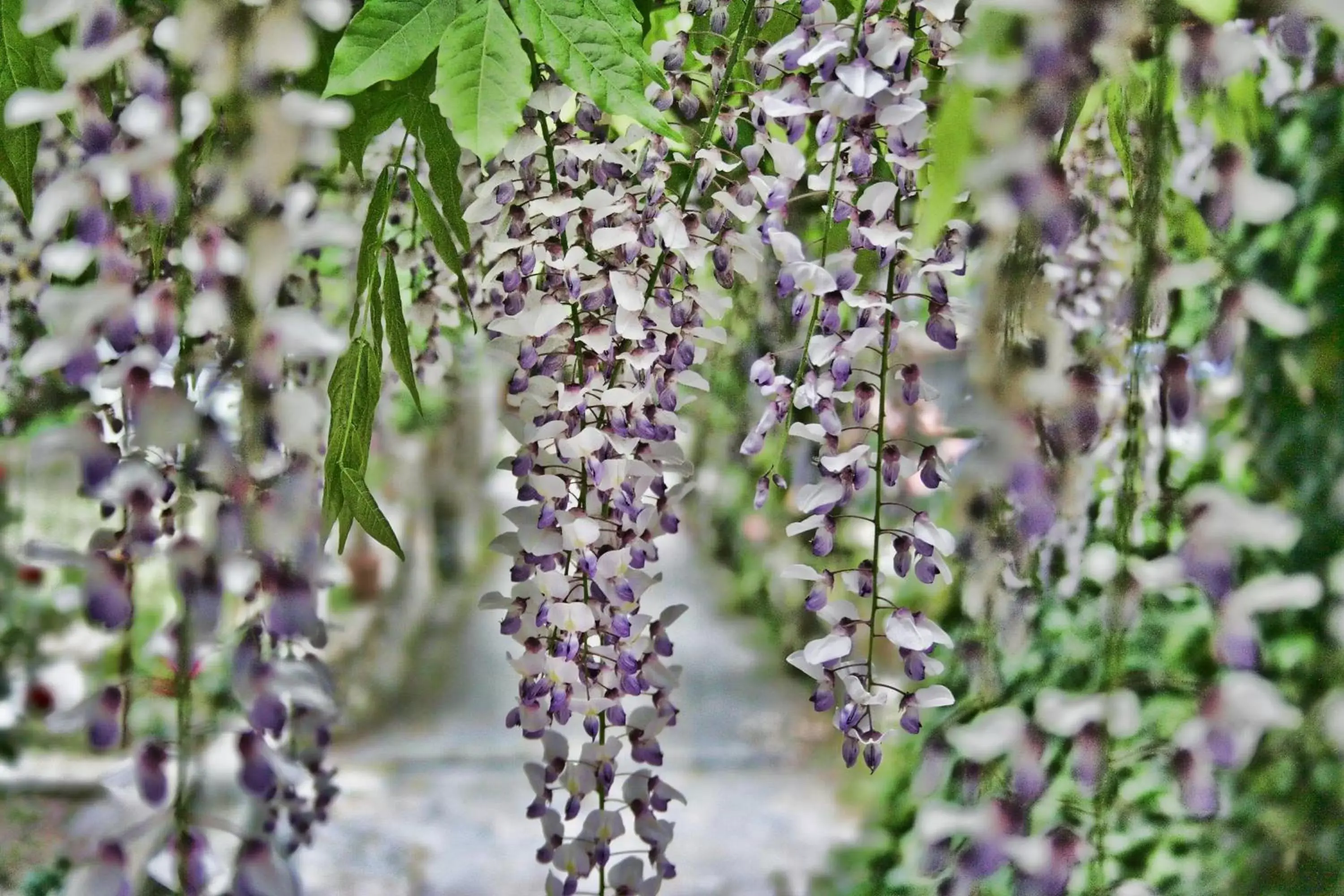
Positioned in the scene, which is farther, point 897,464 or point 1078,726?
point 897,464

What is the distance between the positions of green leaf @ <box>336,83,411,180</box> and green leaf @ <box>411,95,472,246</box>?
0.01m

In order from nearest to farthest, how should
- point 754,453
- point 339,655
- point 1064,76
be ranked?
point 1064,76
point 754,453
point 339,655

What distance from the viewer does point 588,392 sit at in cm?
70

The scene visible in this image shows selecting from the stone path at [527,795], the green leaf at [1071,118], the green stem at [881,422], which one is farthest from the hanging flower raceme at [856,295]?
the stone path at [527,795]

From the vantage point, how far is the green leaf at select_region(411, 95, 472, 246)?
68 cm

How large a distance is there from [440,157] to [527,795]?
3.14 m

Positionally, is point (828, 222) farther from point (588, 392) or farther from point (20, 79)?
point (20, 79)

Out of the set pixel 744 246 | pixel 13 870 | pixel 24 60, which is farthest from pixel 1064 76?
pixel 13 870

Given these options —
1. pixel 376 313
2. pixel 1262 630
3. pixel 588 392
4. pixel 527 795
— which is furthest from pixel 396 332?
pixel 527 795

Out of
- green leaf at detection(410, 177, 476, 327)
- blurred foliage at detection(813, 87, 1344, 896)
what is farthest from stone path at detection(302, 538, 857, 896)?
green leaf at detection(410, 177, 476, 327)

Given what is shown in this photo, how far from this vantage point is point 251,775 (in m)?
0.42

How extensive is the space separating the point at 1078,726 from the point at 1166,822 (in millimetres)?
1061

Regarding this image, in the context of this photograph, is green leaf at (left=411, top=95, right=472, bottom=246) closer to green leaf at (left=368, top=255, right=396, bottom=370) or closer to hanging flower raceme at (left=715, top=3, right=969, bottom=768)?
green leaf at (left=368, top=255, right=396, bottom=370)

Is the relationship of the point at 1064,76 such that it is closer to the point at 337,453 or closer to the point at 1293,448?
the point at 337,453
